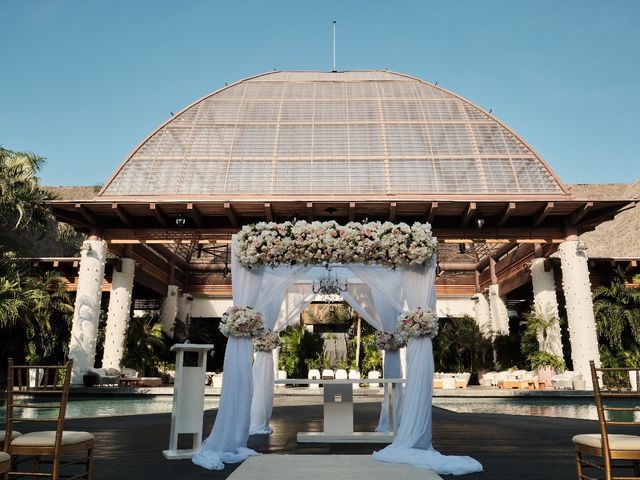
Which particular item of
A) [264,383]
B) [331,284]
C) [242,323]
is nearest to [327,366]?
[264,383]

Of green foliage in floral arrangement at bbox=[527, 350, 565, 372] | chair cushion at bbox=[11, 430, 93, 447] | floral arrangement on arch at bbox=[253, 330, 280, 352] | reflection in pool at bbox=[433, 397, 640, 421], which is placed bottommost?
reflection in pool at bbox=[433, 397, 640, 421]

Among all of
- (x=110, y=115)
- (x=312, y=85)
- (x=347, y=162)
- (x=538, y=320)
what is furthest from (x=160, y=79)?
(x=538, y=320)

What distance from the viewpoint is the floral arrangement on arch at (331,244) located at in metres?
6.75

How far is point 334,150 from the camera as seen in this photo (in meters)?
18.8

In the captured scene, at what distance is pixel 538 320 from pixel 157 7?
16.3 meters

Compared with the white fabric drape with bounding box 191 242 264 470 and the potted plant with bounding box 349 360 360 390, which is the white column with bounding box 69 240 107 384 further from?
the white fabric drape with bounding box 191 242 264 470

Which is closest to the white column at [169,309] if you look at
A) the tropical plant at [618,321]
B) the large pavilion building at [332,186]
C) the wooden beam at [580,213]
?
the large pavilion building at [332,186]

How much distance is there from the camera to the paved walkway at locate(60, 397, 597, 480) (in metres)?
5.20

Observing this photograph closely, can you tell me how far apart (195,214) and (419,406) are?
39.2ft

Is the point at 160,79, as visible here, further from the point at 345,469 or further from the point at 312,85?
the point at 345,469

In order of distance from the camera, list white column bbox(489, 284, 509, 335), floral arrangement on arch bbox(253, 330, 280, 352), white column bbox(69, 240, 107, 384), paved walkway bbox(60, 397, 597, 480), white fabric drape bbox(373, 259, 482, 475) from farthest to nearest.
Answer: white column bbox(489, 284, 509, 335), white column bbox(69, 240, 107, 384), floral arrangement on arch bbox(253, 330, 280, 352), white fabric drape bbox(373, 259, 482, 475), paved walkway bbox(60, 397, 597, 480)

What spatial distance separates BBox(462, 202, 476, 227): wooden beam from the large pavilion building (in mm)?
58

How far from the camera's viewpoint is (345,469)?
17.5 ft

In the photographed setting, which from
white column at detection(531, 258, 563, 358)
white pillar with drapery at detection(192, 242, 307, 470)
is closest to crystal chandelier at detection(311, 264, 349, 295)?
white pillar with drapery at detection(192, 242, 307, 470)
